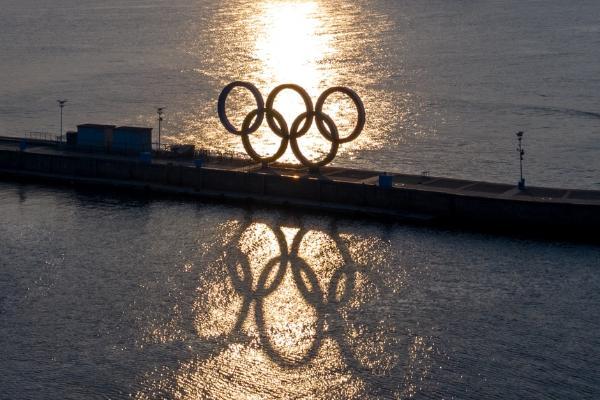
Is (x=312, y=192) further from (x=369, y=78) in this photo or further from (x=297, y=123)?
(x=369, y=78)

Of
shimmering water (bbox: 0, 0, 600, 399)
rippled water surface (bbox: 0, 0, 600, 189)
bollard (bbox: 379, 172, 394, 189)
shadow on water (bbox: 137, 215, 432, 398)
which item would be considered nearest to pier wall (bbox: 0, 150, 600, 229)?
bollard (bbox: 379, 172, 394, 189)

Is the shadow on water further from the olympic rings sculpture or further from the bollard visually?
the olympic rings sculpture

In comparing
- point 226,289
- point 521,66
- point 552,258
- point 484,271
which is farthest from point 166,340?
point 521,66

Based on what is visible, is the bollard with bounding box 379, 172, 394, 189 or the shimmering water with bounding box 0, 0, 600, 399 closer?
the shimmering water with bounding box 0, 0, 600, 399

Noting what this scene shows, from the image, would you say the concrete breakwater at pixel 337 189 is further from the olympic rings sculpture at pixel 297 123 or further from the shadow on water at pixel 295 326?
the shadow on water at pixel 295 326

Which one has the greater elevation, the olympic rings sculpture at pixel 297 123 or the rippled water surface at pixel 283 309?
the olympic rings sculpture at pixel 297 123

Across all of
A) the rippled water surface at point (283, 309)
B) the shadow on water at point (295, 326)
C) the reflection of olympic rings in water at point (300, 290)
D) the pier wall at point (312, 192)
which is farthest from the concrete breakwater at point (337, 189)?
the reflection of olympic rings in water at point (300, 290)
